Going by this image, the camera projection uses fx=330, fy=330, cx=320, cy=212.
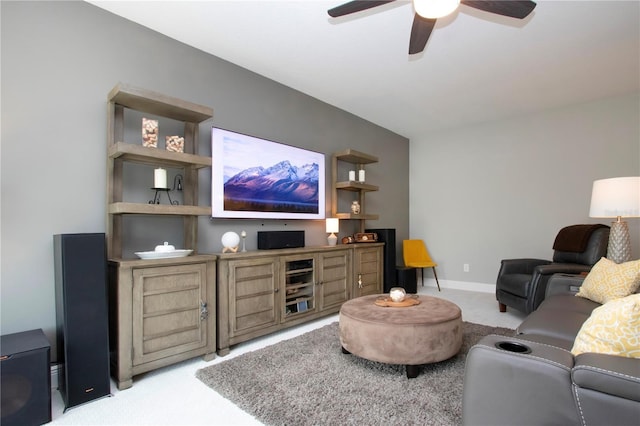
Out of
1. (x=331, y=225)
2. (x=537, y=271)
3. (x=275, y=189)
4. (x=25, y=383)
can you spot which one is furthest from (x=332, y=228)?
(x=25, y=383)

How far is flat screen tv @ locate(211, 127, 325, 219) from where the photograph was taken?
9.78ft

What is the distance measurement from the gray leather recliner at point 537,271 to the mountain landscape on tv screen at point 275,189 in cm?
229

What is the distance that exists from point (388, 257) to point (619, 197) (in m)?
2.42

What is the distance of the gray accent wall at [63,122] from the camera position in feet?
6.62

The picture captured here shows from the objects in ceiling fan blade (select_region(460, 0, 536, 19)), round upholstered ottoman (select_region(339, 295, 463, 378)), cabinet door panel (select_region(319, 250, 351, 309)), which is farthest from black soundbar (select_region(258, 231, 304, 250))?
ceiling fan blade (select_region(460, 0, 536, 19))

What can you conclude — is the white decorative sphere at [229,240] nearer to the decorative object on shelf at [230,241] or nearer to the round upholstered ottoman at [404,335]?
the decorative object on shelf at [230,241]

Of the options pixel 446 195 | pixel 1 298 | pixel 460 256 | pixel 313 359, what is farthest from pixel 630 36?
pixel 1 298

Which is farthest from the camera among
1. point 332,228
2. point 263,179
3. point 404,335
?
point 332,228

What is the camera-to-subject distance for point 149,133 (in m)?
2.37

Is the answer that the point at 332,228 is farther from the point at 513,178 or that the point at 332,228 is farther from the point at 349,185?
the point at 513,178

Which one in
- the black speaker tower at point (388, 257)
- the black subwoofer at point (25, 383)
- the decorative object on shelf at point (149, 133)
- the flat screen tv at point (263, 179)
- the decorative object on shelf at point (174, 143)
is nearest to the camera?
the black subwoofer at point (25, 383)

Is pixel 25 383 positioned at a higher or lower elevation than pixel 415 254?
lower

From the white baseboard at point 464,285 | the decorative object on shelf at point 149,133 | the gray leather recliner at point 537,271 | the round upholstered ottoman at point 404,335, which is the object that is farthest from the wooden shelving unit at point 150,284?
the white baseboard at point 464,285

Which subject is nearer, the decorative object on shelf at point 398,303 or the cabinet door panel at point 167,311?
A: the cabinet door panel at point 167,311
